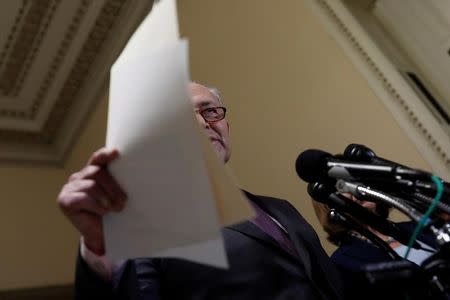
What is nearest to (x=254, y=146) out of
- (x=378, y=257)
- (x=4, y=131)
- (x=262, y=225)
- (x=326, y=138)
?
(x=326, y=138)

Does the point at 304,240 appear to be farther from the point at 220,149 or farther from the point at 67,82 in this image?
the point at 67,82

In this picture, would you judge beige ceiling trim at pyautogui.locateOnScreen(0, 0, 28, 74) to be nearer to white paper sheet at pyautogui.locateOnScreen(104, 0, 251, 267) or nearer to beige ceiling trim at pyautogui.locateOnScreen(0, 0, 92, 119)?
beige ceiling trim at pyautogui.locateOnScreen(0, 0, 92, 119)

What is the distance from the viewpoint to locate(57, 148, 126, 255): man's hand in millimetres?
507

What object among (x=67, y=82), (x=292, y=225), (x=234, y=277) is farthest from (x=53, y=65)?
(x=234, y=277)

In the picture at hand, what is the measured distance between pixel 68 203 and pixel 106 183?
5 cm

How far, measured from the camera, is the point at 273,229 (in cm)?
82

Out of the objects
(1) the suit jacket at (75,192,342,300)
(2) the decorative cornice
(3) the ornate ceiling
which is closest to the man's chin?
(1) the suit jacket at (75,192,342,300)

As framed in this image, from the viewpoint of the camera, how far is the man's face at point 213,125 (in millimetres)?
965

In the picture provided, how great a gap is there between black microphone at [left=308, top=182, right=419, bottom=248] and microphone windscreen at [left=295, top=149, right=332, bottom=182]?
0.02 meters

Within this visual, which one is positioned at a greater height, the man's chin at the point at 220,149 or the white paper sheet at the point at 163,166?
the white paper sheet at the point at 163,166

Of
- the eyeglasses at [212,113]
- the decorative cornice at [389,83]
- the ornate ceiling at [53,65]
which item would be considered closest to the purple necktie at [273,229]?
the eyeglasses at [212,113]

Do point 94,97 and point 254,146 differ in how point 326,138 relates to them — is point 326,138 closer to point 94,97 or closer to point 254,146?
point 254,146

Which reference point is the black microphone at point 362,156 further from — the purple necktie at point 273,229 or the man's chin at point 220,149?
the man's chin at point 220,149

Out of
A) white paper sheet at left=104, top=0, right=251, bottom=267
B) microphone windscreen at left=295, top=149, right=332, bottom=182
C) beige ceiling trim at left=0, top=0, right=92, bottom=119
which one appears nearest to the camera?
white paper sheet at left=104, top=0, right=251, bottom=267
